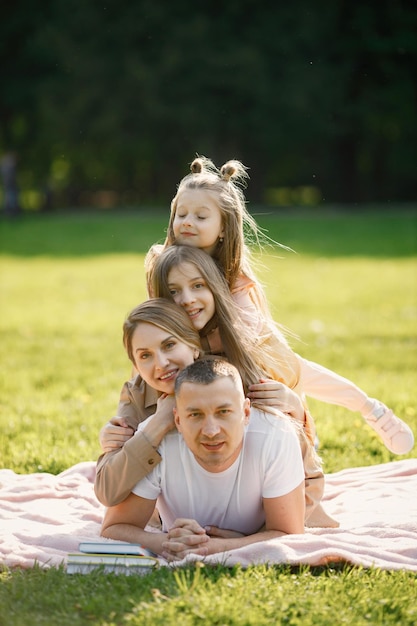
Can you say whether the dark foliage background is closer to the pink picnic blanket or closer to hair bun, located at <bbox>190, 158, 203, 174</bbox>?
hair bun, located at <bbox>190, 158, 203, 174</bbox>

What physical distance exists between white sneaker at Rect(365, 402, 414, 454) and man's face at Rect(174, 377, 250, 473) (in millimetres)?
1311

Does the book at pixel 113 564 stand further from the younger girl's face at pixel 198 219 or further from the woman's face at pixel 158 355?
the younger girl's face at pixel 198 219

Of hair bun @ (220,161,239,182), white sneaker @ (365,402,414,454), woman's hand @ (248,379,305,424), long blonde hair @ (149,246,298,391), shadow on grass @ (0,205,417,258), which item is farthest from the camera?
shadow on grass @ (0,205,417,258)

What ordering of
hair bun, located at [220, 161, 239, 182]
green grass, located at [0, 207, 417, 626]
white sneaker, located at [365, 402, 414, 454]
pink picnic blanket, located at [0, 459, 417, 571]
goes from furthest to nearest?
hair bun, located at [220, 161, 239, 182]
white sneaker, located at [365, 402, 414, 454]
pink picnic blanket, located at [0, 459, 417, 571]
green grass, located at [0, 207, 417, 626]

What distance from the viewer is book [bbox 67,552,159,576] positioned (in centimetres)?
381

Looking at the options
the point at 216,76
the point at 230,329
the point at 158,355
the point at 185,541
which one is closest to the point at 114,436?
the point at 158,355

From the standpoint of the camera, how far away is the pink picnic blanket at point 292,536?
3.92 metres

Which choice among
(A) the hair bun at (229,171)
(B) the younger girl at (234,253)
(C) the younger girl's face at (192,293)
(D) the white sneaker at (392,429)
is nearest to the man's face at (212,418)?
(C) the younger girl's face at (192,293)

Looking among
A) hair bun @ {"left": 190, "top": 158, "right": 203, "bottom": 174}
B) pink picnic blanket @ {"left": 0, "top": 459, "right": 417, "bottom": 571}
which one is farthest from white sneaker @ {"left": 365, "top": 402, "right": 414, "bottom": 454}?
hair bun @ {"left": 190, "top": 158, "right": 203, "bottom": 174}

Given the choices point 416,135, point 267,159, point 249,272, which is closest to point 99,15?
point 267,159

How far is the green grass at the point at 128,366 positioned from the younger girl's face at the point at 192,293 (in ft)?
1.90

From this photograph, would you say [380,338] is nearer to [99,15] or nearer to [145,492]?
[145,492]

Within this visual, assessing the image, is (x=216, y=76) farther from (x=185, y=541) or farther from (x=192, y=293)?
(x=185, y=541)

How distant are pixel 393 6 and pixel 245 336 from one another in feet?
95.0
